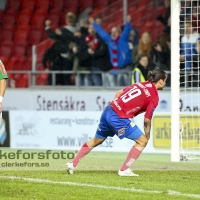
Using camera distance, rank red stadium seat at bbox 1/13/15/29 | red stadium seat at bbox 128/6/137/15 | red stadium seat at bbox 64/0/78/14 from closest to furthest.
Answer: red stadium seat at bbox 128/6/137/15 → red stadium seat at bbox 64/0/78/14 → red stadium seat at bbox 1/13/15/29

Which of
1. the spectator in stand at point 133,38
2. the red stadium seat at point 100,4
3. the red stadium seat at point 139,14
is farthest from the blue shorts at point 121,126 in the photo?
the red stadium seat at point 100,4

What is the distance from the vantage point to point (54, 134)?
17.9 meters

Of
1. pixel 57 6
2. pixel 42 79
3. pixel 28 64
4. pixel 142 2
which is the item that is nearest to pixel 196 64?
pixel 142 2

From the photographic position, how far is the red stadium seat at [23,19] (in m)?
22.8

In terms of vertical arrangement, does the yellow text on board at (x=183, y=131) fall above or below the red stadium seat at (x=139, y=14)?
below

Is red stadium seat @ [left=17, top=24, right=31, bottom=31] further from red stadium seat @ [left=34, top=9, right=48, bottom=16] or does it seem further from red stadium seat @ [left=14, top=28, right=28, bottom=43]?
red stadium seat @ [left=34, top=9, right=48, bottom=16]

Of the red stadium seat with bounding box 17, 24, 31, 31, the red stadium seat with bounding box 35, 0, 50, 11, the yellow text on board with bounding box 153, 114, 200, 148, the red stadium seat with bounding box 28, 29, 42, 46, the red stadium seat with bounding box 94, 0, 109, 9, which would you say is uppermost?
the red stadium seat with bounding box 35, 0, 50, 11

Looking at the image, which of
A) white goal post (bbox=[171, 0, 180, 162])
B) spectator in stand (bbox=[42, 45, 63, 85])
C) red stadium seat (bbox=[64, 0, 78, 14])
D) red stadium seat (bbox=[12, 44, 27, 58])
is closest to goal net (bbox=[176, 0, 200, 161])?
white goal post (bbox=[171, 0, 180, 162])

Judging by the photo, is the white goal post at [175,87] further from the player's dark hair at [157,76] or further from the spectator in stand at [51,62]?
the spectator in stand at [51,62]

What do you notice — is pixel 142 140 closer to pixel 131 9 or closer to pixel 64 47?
pixel 64 47

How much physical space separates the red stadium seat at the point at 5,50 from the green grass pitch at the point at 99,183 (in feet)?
31.7

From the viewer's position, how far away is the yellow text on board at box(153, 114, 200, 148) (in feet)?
50.3

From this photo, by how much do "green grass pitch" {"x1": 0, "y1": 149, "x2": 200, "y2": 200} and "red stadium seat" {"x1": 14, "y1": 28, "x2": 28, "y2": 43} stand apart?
388 inches

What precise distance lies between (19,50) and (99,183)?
13.1 m
